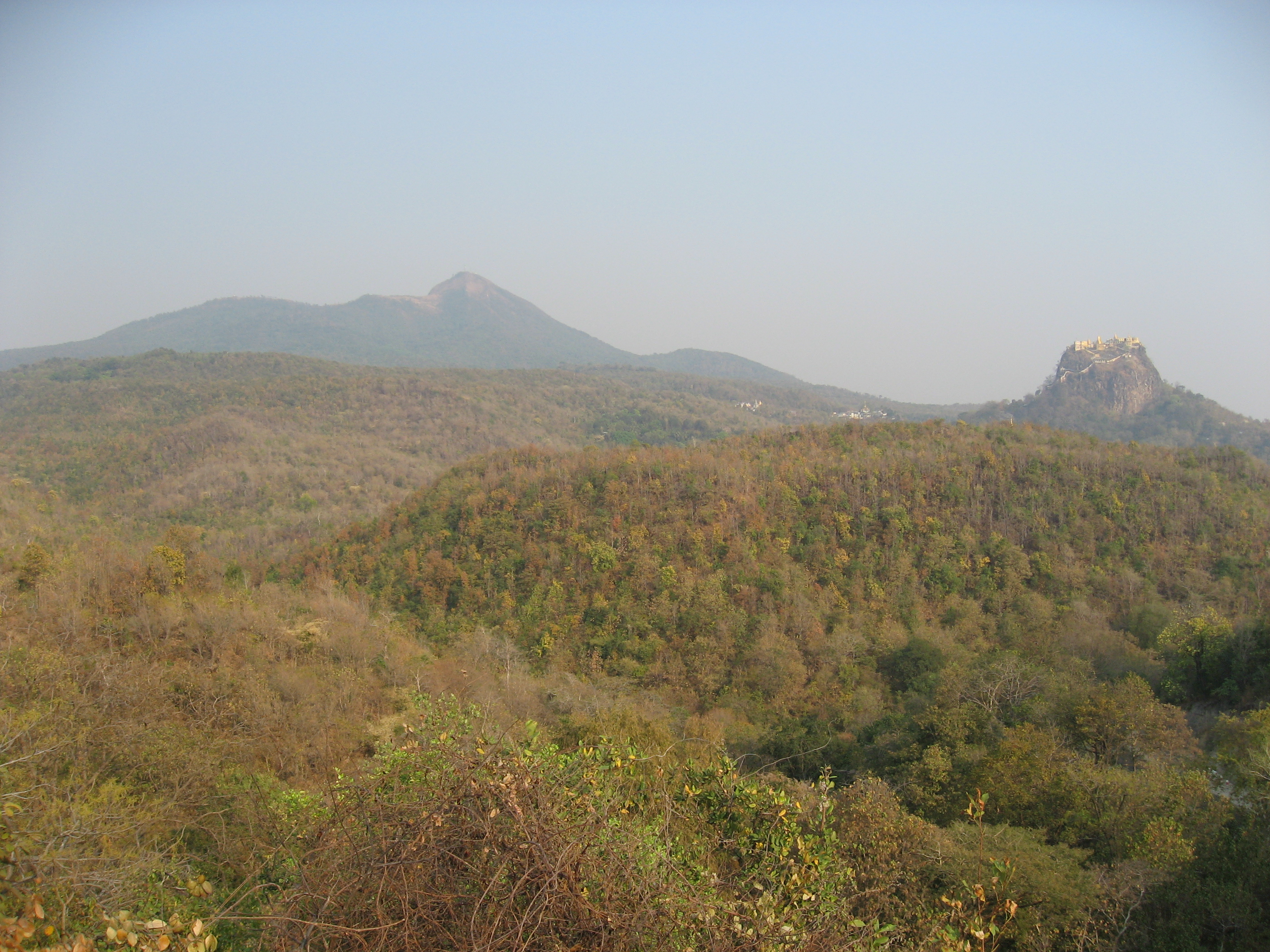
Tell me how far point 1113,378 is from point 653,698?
11450 cm

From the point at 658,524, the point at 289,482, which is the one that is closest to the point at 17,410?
the point at 289,482

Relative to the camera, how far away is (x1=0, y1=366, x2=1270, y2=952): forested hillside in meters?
3.84

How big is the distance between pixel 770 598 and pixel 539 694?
15.3 meters

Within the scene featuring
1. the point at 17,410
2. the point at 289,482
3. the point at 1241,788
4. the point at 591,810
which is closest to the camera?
the point at 591,810

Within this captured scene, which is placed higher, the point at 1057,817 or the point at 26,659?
the point at 26,659

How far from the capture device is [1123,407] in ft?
344

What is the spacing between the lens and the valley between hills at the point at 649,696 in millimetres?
3844

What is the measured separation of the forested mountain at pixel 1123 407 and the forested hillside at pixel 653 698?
6289 centimetres

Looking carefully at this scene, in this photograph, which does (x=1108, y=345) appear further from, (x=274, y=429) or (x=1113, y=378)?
(x=274, y=429)

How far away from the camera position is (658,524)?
126 ft

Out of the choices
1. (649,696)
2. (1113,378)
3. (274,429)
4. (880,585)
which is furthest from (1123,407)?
(274,429)

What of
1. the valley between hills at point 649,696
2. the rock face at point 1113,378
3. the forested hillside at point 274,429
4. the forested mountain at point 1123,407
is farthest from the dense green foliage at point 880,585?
the rock face at point 1113,378

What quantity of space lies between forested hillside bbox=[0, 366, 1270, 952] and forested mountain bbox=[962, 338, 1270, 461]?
62.9m

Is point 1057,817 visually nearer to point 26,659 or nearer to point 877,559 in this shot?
point 26,659
